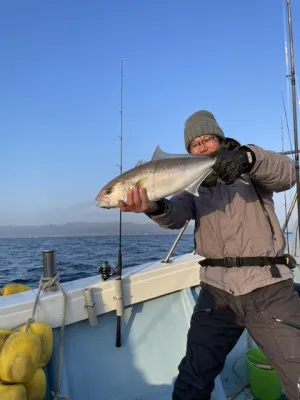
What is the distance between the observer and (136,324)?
3980 mm

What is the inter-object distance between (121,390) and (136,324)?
724 mm

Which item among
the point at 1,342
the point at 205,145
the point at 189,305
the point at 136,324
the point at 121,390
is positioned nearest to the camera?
the point at 1,342

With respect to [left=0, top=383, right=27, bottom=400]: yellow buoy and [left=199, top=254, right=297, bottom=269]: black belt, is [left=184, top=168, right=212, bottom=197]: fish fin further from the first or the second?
[left=0, top=383, right=27, bottom=400]: yellow buoy

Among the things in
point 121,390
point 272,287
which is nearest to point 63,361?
point 121,390

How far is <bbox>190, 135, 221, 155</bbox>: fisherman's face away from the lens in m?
3.23

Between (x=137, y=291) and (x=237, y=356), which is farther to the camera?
(x=237, y=356)

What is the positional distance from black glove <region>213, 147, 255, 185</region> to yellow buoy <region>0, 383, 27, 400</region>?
2.21 metres

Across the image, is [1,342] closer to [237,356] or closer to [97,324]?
[97,324]

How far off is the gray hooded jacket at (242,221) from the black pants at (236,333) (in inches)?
4.2

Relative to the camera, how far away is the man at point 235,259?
2.54 m

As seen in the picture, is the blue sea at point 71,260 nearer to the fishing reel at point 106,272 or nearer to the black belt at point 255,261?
the fishing reel at point 106,272

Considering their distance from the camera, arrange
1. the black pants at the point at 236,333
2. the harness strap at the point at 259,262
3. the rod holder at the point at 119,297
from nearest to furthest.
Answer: the black pants at the point at 236,333 < the harness strap at the point at 259,262 < the rod holder at the point at 119,297

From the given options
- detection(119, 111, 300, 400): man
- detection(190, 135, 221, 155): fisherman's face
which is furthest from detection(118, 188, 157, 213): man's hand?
detection(190, 135, 221, 155): fisherman's face

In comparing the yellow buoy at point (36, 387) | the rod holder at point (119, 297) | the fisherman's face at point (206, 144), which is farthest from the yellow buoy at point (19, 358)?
the fisherman's face at point (206, 144)
